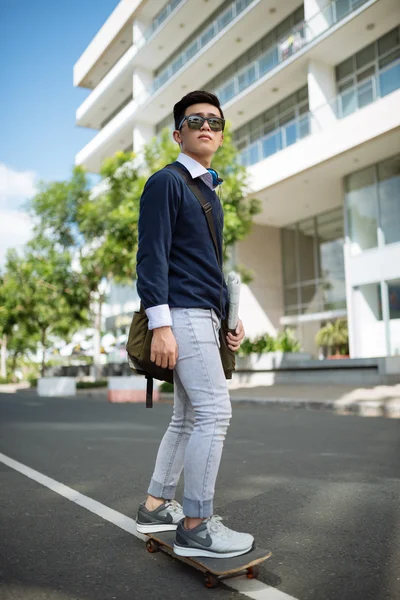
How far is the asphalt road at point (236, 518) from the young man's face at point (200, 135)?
1.86 metres

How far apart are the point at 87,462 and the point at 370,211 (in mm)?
18021

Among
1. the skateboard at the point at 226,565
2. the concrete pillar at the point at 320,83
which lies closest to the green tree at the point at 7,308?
the concrete pillar at the point at 320,83

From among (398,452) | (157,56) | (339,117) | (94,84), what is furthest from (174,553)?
(94,84)

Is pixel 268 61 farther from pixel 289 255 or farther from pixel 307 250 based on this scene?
pixel 289 255

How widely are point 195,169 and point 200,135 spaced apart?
16 cm

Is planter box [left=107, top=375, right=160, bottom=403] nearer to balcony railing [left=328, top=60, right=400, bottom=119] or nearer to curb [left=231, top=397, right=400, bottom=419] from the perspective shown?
curb [left=231, top=397, right=400, bottom=419]

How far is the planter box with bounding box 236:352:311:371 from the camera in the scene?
66.7 feet

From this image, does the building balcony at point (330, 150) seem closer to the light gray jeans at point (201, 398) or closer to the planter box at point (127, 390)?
the planter box at point (127, 390)

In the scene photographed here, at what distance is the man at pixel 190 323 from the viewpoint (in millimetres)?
2404

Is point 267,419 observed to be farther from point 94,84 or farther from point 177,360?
point 94,84

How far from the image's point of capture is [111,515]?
3.37 metres

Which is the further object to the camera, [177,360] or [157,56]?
[157,56]

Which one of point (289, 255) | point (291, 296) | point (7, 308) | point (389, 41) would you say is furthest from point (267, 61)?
point (7, 308)

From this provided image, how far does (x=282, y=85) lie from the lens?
25.3 metres
